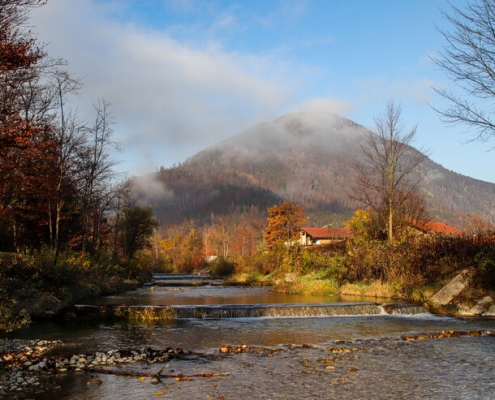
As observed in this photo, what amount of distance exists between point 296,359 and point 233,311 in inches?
323

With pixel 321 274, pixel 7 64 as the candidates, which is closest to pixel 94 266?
pixel 321 274

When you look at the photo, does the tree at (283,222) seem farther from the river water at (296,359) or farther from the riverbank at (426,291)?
the river water at (296,359)

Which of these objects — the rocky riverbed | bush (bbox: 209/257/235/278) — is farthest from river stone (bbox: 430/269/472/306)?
bush (bbox: 209/257/235/278)

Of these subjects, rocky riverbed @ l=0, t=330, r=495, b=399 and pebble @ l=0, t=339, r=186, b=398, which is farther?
pebble @ l=0, t=339, r=186, b=398

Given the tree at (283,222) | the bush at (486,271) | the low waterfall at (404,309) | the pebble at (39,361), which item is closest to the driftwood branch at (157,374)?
the pebble at (39,361)

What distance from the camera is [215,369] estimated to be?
31.7ft

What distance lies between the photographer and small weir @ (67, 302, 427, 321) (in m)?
18.0

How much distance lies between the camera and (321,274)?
30.9 m

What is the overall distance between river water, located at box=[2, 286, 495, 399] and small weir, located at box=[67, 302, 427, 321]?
83 cm

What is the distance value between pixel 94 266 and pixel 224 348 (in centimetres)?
1878

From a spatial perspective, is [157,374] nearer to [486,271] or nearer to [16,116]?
[16,116]

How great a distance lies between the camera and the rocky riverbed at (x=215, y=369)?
8.11 m

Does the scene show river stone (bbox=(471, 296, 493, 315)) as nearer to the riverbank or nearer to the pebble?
the riverbank

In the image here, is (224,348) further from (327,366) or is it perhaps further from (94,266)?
(94,266)
